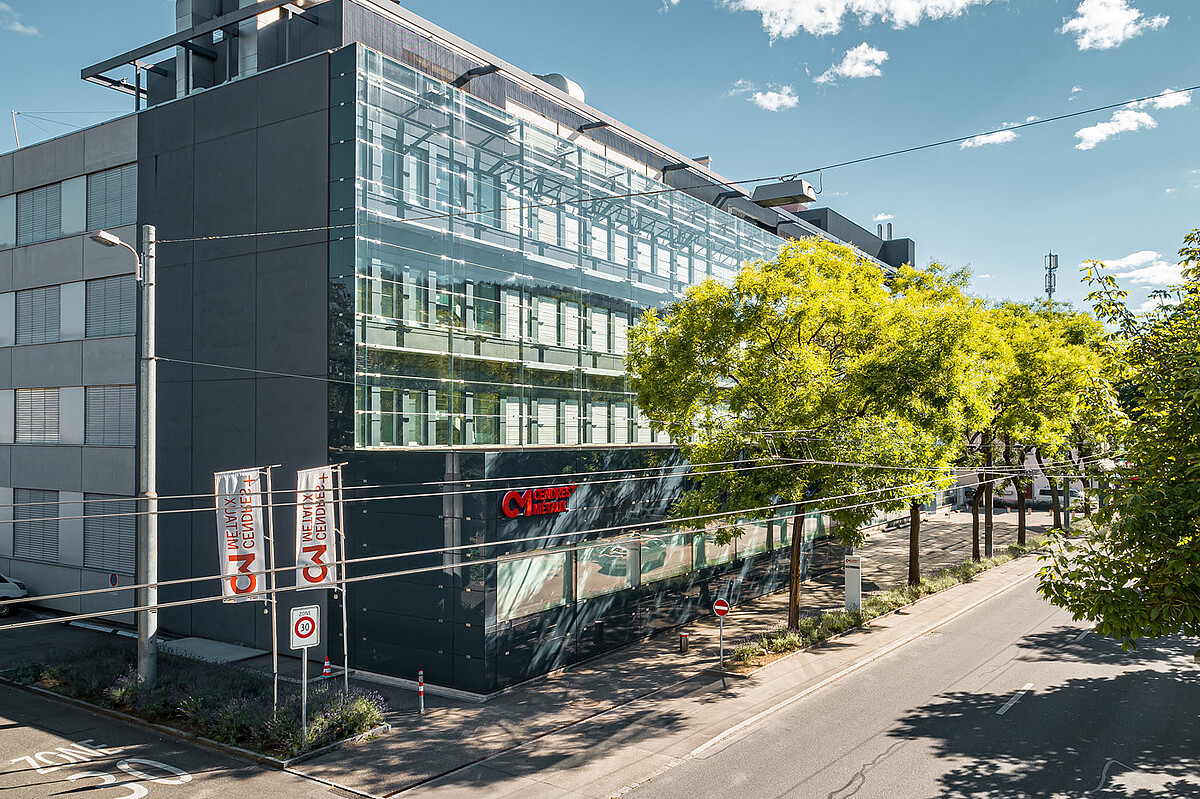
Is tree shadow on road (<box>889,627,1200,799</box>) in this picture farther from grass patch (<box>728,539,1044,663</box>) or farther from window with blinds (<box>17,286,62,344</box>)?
window with blinds (<box>17,286,62,344</box>)

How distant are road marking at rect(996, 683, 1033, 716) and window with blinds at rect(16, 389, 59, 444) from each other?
102ft

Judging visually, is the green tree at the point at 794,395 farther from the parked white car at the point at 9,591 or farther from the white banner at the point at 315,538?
the parked white car at the point at 9,591

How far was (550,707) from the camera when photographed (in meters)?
18.6

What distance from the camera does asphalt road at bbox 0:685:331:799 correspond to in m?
14.2

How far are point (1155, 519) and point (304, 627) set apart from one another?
585 inches

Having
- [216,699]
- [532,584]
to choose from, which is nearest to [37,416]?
[216,699]

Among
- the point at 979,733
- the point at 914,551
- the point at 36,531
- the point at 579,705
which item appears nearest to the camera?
the point at 979,733

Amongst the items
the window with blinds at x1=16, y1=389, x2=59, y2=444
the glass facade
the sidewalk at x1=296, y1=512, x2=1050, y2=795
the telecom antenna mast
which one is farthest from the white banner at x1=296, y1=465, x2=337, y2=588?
the telecom antenna mast

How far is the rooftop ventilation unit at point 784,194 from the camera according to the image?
139 feet

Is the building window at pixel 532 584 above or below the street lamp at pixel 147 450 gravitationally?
below

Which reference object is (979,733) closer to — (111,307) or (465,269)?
(465,269)

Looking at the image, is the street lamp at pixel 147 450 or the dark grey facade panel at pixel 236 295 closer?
the street lamp at pixel 147 450

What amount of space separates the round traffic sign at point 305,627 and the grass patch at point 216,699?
1593mm

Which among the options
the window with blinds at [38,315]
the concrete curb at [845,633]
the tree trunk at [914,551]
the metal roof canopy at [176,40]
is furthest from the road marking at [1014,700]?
the window with blinds at [38,315]
